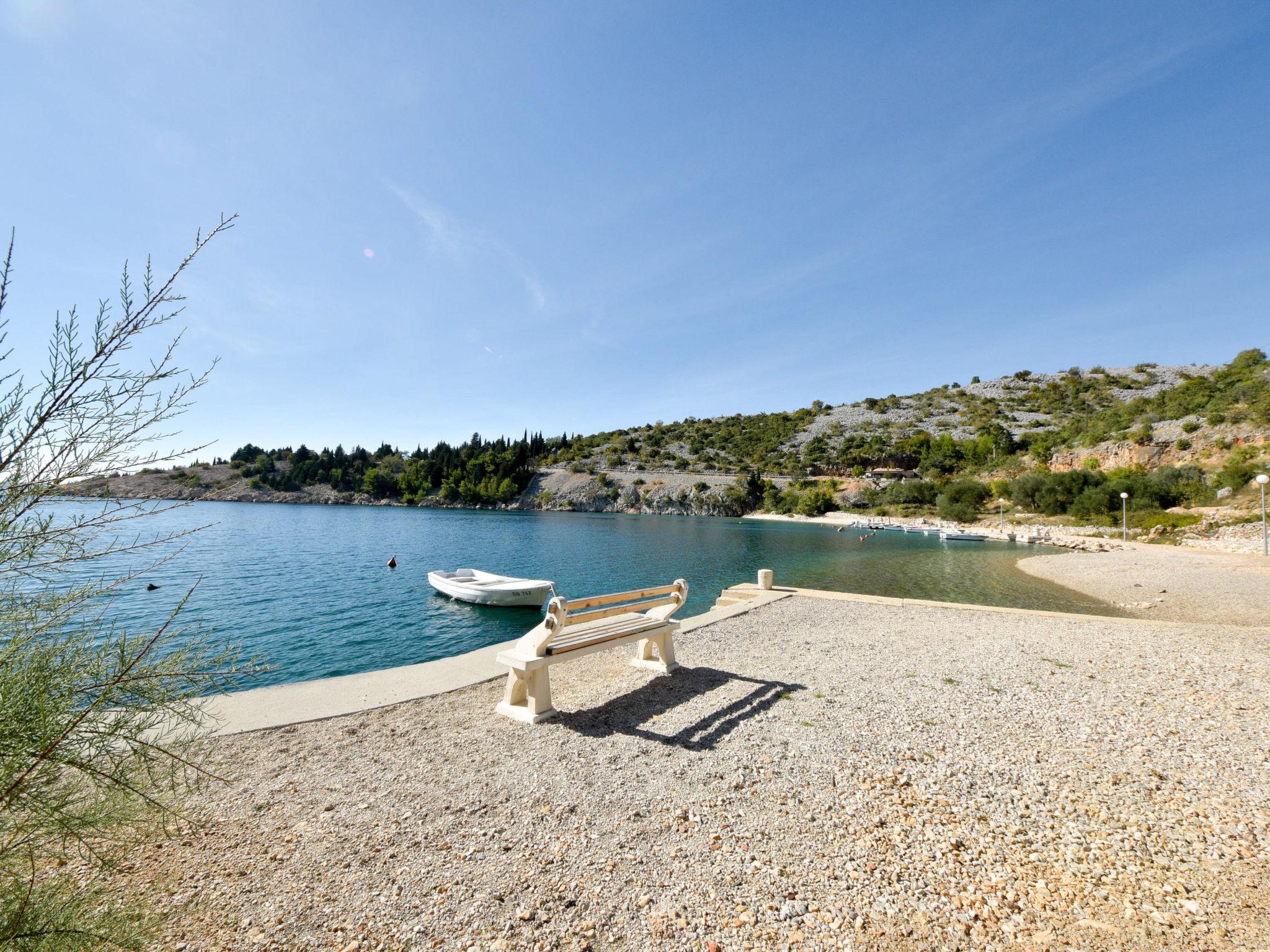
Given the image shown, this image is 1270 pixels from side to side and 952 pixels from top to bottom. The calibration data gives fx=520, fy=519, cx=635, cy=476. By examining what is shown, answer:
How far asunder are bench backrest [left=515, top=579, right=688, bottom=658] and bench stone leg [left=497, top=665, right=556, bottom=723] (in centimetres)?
24

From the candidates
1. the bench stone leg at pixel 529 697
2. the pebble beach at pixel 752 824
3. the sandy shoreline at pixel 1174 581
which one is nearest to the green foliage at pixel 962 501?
the sandy shoreline at pixel 1174 581

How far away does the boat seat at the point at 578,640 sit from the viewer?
16.8 ft

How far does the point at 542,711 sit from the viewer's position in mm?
5215

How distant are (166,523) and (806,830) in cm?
6812

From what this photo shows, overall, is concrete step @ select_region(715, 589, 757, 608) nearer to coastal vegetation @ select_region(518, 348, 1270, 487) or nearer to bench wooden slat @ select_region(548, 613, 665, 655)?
bench wooden slat @ select_region(548, 613, 665, 655)

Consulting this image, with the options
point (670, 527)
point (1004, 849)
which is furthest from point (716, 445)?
point (1004, 849)

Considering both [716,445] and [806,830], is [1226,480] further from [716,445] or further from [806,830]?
[716,445]

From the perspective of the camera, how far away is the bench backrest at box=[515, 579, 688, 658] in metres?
5.10

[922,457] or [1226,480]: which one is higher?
[922,457]

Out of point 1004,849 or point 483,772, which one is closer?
point 1004,849

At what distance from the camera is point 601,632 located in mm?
5953

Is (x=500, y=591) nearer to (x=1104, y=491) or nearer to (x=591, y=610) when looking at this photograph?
(x=591, y=610)

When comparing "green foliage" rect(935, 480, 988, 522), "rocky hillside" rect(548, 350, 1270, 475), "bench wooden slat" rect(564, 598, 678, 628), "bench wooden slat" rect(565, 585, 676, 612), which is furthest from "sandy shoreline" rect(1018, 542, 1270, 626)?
"green foliage" rect(935, 480, 988, 522)

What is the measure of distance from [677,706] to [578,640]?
4.18 feet
